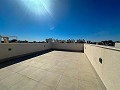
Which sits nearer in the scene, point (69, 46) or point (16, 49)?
point (16, 49)

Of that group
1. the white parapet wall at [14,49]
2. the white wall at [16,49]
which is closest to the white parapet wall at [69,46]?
the white wall at [16,49]

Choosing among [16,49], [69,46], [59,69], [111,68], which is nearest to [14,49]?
[16,49]

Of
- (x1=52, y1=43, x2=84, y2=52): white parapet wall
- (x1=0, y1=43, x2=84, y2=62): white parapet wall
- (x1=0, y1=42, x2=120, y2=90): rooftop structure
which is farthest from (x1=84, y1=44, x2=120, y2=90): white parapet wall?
(x1=52, y1=43, x2=84, y2=52): white parapet wall

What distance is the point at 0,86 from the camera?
181 cm

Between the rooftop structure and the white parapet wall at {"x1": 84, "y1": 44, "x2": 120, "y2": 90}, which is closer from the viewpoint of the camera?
the white parapet wall at {"x1": 84, "y1": 44, "x2": 120, "y2": 90}

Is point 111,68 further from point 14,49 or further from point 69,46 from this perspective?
point 69,46

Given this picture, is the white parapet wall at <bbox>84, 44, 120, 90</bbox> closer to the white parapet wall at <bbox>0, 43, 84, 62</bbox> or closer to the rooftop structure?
the rooftop structure

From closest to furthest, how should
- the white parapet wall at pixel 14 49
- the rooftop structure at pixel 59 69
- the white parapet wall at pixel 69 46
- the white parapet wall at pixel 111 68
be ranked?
the white parapet wall at pixel 111 68 < the rooftop structure at pixel 59 69 < the white parapet wall at pixel 14 49 < the white parapet wall at pixel 69 46

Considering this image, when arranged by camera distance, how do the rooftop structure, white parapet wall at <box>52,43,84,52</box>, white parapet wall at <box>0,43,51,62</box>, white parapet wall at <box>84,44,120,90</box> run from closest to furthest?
white parapet wall at <box>84,44,120,90</box>, the rooftop structure, white parapet wall at <box>0,43,51,62</box>, white parapet wall at <box>52,43,84,52</box>

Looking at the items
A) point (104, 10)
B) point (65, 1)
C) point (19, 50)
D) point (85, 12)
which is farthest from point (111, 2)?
point (19, 50)

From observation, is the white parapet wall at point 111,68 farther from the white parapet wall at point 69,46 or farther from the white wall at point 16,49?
the white parapet wall at point 69,46

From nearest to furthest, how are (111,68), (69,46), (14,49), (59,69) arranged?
(111,68) < (59,69) < (14,49) < (69,46)

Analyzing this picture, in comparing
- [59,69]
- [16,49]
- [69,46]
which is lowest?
[59,69]

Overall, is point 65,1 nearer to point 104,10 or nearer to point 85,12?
point 85,12
